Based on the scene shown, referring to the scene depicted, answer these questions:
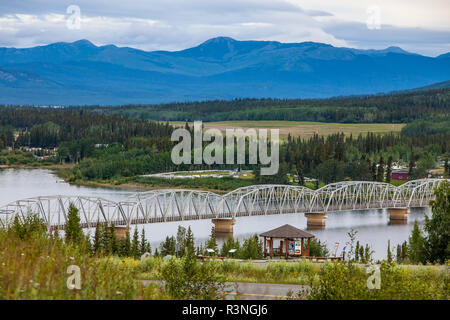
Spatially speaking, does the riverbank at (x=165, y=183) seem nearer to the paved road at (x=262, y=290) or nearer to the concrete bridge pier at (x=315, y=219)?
the concrete bridge pier at (x=315, y=219)

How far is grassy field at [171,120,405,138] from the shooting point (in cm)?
15726

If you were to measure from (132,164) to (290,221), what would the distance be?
4133cm

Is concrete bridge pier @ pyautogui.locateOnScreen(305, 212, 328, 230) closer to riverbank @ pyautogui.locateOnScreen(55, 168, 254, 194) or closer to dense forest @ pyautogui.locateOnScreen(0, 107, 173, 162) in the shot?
riverbank @ pyautogui.locateOnScreen(55, 168, 254, 194)

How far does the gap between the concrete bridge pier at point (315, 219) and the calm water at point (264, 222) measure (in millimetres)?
614

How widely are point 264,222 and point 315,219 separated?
15.2 ft

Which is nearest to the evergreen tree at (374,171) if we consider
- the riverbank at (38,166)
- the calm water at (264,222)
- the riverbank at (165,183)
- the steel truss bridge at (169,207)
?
the steel truss bridge at (169,207)

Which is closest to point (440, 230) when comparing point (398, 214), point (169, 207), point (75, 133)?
point (169, 207)

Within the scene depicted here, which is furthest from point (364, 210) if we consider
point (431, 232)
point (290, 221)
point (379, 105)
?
point (379, 105)

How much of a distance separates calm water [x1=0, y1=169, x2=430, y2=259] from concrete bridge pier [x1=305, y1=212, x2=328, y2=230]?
0.61m

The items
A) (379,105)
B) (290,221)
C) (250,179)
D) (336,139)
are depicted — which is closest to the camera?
(290,221)

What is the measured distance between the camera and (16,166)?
11731 cm

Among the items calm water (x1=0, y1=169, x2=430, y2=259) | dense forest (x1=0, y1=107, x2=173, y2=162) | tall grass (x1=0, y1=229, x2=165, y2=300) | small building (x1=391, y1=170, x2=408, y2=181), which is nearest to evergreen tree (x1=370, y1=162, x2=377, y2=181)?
→ small building (x1=391, y1=170, x2=408, y2=181)

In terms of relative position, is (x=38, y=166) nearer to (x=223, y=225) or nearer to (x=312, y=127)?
(x=223, y=225)

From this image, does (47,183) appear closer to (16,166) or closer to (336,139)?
(16,166)
